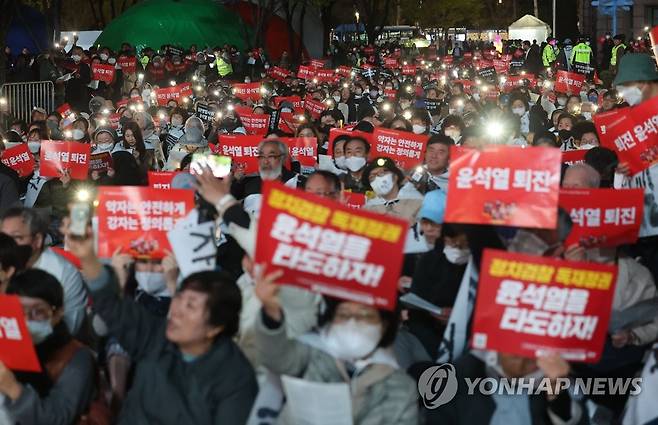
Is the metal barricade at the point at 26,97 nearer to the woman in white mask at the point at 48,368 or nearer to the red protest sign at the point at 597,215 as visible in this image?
the red protest sign at the point at 597,215

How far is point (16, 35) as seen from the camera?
41.2 metres

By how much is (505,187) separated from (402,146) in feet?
21.0

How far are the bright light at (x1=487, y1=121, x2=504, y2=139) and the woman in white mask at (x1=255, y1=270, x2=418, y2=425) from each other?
7.33 meters

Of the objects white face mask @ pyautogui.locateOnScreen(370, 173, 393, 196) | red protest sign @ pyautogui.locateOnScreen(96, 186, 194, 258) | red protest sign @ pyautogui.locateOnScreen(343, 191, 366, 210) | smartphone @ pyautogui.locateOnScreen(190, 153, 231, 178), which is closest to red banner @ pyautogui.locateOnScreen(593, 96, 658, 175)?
white face mask @ pyautogui.locateOnScreen(370, 173, 393, 196)

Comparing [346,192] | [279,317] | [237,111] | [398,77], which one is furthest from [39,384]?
Result: [398,77]

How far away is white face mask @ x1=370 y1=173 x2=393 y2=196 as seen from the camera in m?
9.24

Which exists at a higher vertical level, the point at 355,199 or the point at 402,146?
the point at 402,146

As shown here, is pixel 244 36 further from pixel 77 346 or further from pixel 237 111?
pixel 77 346

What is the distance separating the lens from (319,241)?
4.87 meters

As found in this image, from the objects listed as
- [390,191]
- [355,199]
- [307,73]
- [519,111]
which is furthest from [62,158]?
[307,73]

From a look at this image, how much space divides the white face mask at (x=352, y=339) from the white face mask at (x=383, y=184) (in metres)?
4.26

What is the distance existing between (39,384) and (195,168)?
2706 millimetres

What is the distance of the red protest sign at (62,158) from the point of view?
1112 centimetres

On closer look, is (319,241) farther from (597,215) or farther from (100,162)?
(100,162)
